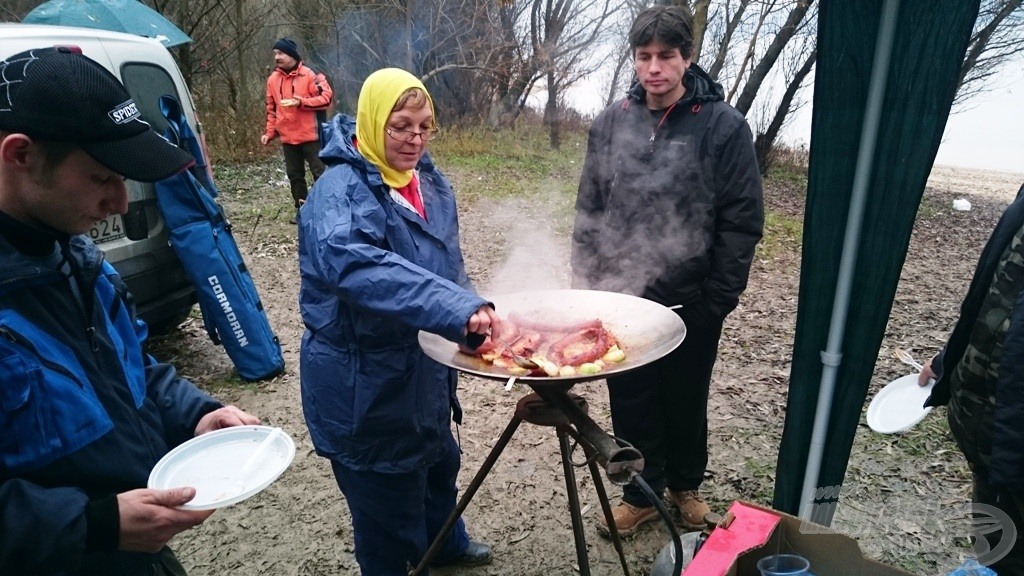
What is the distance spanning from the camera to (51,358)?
131cm

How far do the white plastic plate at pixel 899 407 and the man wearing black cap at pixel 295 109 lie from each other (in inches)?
293

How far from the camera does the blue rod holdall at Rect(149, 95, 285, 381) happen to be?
4004 millimetres

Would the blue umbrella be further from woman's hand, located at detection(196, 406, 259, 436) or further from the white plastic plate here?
the white plastic plate

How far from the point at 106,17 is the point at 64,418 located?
692cm

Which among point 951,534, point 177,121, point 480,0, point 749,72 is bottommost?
point 951,534

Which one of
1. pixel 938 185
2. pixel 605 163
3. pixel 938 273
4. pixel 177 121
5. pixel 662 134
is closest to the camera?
pixel 662 134

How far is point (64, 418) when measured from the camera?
1316 millimetres

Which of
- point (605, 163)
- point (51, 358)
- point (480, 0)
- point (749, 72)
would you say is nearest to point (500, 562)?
point (605, 163)

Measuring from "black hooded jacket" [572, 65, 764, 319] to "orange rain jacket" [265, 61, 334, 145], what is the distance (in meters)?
6.33

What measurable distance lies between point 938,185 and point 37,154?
36.1 ft

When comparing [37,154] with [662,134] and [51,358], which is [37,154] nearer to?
[51,358]

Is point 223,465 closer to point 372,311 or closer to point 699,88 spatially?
point 372,311

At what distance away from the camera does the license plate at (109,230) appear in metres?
3.68

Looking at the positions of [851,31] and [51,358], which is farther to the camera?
[851,31]
